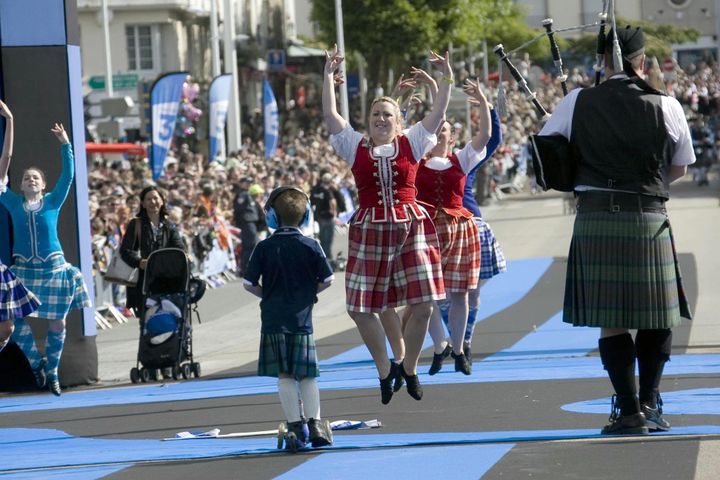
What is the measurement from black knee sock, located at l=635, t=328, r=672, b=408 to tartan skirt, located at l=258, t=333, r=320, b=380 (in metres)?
1.66

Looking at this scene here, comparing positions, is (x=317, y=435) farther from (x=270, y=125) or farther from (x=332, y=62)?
(x=270, y=125)

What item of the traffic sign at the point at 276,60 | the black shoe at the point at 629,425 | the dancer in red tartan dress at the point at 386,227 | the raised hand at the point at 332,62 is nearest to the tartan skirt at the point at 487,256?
the dancer in red tartan dress at the point at 386,227

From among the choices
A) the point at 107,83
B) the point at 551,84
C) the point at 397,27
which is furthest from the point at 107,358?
the point at 551,84

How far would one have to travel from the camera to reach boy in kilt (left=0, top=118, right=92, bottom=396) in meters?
11.7

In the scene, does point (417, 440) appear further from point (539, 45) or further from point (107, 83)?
point (539, 45)

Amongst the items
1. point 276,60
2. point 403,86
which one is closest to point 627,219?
point 403,86

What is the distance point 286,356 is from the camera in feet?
26.1

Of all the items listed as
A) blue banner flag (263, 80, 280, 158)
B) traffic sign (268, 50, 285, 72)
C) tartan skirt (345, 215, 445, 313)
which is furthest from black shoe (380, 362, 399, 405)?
traffic sign (268, 50, 285, 72)

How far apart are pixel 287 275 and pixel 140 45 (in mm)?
51190

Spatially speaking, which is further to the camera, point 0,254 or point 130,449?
point 0,254

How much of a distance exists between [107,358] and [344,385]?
193 inches

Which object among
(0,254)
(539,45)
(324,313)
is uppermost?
(539,45)

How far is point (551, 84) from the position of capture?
6166 centimetres

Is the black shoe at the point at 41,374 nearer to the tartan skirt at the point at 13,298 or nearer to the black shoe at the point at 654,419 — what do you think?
the tartan skirt at the point at 13,298
